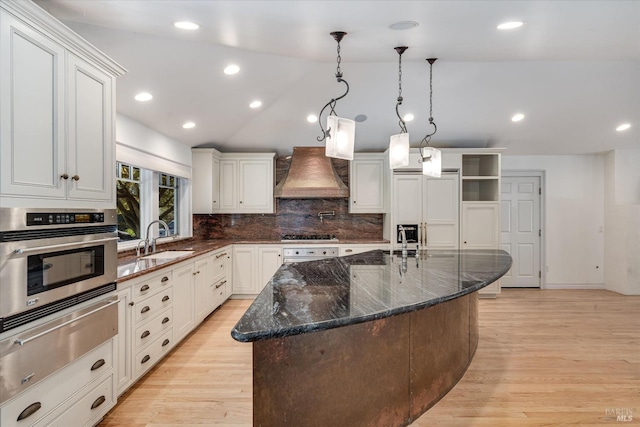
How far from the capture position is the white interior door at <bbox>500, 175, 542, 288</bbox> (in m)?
5.82

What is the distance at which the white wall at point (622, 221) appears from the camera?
17.6 ft

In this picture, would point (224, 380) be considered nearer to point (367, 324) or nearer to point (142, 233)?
point (367, 324)

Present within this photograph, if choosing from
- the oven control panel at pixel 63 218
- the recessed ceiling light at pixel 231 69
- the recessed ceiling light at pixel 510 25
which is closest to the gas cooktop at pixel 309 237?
the recessed ceiling light at pixel 231 69

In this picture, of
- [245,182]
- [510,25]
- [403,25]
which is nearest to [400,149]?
[403,25]

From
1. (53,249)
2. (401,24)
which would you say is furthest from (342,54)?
(53,249)

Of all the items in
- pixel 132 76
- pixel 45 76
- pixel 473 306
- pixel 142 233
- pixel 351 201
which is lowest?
pixel 473 306

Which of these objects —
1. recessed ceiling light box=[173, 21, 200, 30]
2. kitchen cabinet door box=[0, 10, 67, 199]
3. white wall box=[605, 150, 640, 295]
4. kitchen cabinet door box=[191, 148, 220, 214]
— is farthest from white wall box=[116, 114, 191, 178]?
white wall box=[605, 150, 640, 295]

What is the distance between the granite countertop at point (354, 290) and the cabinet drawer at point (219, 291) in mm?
2082

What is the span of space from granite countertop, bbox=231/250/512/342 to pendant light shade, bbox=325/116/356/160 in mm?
836

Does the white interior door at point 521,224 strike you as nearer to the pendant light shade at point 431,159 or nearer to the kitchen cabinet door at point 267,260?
the pendant light shade at point 431,159

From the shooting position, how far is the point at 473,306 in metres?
2.75

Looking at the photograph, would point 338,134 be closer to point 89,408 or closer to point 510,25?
point 510,25

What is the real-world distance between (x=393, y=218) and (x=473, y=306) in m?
2.35

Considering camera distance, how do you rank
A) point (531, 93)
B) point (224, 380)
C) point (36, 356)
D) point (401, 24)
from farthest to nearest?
point (531, 93), point (224, 380), point (401, 24), point (36, 356)
